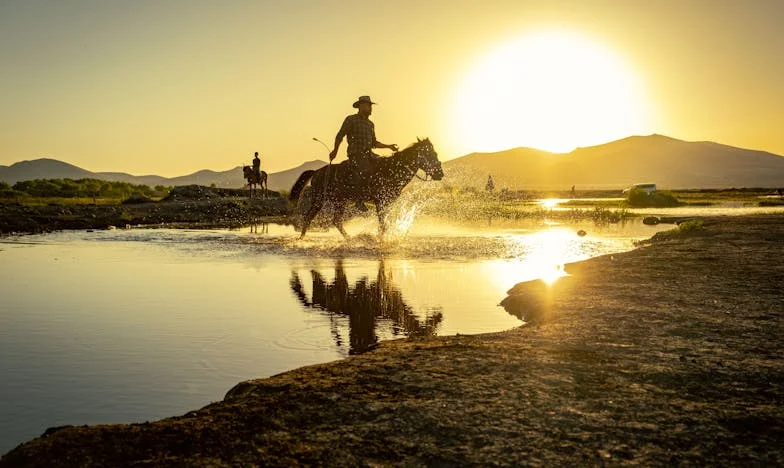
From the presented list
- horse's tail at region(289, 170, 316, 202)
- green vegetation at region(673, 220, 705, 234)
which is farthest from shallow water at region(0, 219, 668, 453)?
horse's tail at region(289, 170, 316, 202)

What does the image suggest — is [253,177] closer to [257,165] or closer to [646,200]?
[257,165]

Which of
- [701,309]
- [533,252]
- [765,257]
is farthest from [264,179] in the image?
[701,309]

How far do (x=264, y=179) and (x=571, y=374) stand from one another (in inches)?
1893

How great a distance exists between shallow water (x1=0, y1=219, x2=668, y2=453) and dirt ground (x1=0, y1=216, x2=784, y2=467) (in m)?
0.75

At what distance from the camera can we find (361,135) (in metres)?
18.4

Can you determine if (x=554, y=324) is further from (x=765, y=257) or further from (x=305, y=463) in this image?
(x=765, y=257)

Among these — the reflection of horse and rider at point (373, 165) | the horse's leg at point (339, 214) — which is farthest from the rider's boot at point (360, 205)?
the horse's leg at point (339, 214)

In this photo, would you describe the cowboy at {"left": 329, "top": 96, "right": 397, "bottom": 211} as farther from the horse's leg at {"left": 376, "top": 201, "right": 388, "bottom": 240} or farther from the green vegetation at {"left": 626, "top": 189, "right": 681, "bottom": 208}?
the green vegetation at {"left": 626, "top": 189, "right": 681, "bottom": 208}

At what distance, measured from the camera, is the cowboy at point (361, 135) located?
725 inches

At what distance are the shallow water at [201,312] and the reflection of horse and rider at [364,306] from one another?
0.03 meters

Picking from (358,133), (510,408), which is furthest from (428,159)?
(510,408)

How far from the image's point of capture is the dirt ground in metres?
3.77

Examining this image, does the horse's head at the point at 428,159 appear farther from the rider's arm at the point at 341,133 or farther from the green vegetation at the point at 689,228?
the green vegetation at the point at 689,228

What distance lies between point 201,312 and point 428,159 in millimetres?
10599
